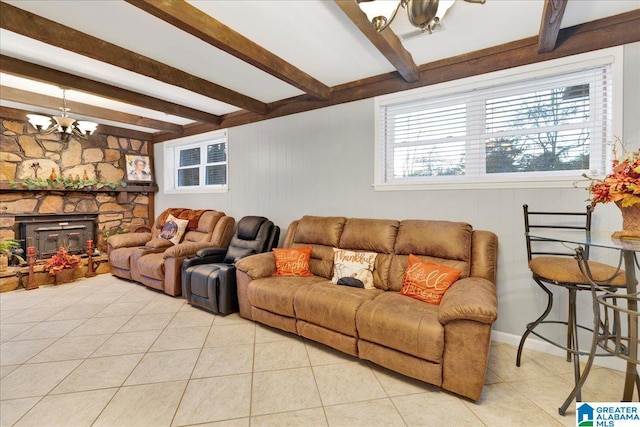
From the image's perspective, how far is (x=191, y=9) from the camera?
194cm

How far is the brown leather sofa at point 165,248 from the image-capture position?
3730 mm

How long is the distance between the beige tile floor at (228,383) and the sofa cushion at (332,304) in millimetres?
292

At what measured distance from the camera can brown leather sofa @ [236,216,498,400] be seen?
1.80 metres

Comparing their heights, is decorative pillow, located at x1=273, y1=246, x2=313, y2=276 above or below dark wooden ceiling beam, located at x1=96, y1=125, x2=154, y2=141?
below

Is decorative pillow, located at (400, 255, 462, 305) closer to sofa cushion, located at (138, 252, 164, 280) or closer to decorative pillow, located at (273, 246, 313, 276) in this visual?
decorative pillow, located at (273, 246, 313, 276)

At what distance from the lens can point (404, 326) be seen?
76.9 inches

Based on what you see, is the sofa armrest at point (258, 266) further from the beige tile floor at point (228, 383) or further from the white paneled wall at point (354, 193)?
the white paneled wall at point (354, 193)

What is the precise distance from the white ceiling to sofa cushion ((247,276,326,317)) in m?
2.11

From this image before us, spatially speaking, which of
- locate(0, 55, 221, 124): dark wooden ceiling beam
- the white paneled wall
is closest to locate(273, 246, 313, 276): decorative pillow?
the white paneled wall

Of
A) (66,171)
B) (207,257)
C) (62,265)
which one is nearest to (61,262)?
(62,265)

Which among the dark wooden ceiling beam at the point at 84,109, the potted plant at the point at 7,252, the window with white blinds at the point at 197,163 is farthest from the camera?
the window with white blinds at the point at 197,163

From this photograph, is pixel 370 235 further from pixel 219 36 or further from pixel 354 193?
pixel 219 36

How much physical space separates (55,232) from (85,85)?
2.73 meters

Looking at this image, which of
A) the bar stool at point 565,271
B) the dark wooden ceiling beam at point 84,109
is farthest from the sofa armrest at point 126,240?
the bar stool at point 565,271
